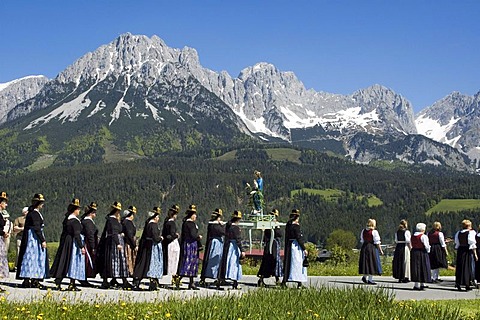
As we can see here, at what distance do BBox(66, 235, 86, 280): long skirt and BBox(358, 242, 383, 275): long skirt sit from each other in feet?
31.5

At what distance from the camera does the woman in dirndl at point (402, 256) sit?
2341cm

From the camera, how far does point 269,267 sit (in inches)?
830

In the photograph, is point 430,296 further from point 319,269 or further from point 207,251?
point 319,269

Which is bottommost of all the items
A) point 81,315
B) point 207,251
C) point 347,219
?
point 81,315

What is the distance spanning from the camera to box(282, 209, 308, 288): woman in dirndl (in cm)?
2028

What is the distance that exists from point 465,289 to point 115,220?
36.4ft

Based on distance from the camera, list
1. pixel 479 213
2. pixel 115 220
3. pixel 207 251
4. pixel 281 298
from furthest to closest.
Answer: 1. pixel 479 213
2. pixel 207 251
3. pixel 115 220
4. pixel 281 298

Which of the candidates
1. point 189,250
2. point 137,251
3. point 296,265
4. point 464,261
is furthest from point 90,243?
point 464,261

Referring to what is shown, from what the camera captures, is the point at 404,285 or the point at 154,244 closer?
the point at 154,244

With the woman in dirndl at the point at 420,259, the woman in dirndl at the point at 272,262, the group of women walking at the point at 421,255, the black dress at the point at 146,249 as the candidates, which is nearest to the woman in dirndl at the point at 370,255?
the group of women walking at the point at 421,255

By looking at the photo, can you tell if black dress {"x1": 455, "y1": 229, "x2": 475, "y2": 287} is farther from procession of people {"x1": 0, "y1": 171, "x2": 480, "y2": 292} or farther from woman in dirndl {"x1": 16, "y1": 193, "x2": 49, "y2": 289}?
woman in dirndl {"x1": 16, "y1": 193, "x2": 49, "y2": 289}

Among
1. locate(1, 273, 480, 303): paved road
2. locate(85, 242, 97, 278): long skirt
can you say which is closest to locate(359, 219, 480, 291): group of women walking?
locate(1, 273, 480, 303): paved road

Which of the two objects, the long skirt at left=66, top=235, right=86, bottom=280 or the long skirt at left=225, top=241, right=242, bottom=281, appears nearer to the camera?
the long skirt at left=66, top=235, right=86, bottom=280

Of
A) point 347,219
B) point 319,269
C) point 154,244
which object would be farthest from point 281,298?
point 347,219
